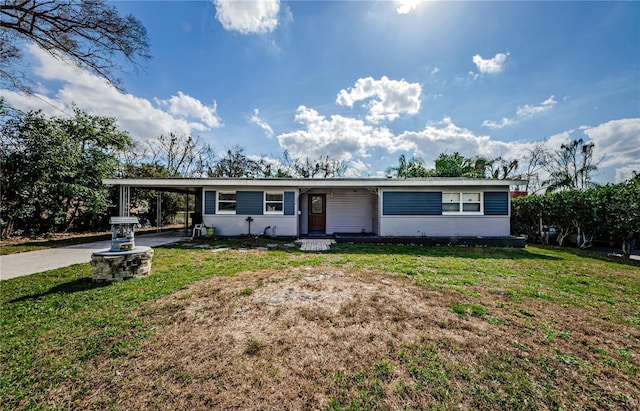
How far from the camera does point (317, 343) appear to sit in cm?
267

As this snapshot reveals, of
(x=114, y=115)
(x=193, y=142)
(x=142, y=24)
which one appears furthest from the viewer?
(x=193, y=142)

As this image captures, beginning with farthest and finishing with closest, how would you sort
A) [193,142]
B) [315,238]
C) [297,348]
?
1. [193,142]
2. [315,238]
3. [297,348]

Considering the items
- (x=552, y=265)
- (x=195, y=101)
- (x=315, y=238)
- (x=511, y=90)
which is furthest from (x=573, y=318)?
(x=195, y=101)

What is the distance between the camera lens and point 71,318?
3146 millimetres

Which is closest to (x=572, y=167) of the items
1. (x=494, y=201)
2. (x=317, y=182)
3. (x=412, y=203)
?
(x=494, y=201)

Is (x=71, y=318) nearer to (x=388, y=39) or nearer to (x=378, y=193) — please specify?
(x=378, y=193)

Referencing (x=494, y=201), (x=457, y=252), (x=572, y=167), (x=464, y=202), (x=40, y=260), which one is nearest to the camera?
(x=40, y=260)

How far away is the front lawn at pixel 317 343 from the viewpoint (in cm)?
198

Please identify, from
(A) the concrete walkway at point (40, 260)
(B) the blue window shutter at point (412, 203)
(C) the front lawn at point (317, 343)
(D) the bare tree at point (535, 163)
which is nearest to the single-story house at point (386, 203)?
(B) the blue window shutter at point (412, 203)

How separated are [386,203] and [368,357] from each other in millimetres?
8813

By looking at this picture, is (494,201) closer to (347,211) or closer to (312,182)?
(347,211)

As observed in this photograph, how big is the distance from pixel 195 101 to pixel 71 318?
601 inches

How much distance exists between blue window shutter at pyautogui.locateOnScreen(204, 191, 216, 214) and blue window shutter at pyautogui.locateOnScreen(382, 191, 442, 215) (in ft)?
25.2

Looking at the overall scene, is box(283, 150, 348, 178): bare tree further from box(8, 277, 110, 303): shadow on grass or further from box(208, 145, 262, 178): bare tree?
box(8, 277, 110, 303): shadow on grass
